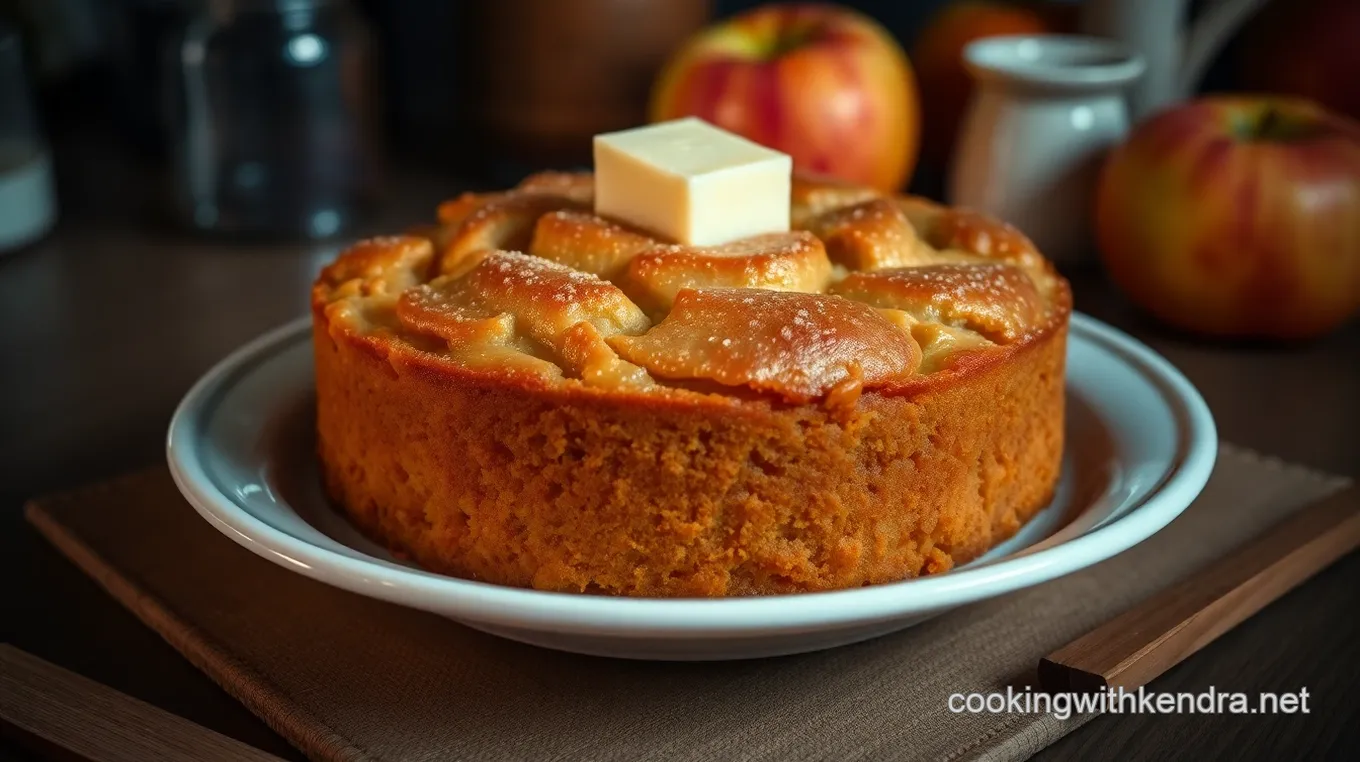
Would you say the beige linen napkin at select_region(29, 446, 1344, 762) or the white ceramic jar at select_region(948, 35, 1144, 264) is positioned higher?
the white ceramic jar at select_region(948, 35, 1144, 264)

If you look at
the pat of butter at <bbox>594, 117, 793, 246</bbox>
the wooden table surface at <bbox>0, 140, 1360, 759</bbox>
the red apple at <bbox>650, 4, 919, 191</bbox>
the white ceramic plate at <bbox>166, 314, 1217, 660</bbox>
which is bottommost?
the wooden table surface at <bbox>0, 140, 1360, 759</bbox>

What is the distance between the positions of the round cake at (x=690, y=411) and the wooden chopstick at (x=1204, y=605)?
0.33 feet

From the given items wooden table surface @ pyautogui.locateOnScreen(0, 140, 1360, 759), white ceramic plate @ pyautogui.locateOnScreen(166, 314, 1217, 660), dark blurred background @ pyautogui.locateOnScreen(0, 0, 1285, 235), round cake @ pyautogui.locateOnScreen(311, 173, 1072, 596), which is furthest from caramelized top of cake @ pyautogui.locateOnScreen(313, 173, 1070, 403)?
dark blurred background @ pyautogui.locateOnScreen(0, 0, 1285, 235)

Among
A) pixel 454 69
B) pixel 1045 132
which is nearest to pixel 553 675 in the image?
pixel 1045 132

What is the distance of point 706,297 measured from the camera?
0.86 meters

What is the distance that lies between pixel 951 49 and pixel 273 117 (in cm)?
86

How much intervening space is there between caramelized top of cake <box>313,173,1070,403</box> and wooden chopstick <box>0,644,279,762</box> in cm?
25

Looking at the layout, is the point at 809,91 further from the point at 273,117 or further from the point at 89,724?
the point at 89,724

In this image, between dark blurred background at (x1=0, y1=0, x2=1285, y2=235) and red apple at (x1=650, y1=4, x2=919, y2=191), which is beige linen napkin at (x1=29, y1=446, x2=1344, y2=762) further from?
dark blurred background at (x1=0, y1=0, x2=1285, y2=235)

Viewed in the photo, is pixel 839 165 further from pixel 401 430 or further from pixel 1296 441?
pixel 401 430

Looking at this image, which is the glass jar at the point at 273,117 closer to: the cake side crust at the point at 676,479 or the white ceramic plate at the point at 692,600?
the white ceramic plate at the point at 692,600

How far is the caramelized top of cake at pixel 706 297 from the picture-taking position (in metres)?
0.82

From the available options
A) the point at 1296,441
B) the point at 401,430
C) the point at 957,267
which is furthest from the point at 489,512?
the point at 1296,441

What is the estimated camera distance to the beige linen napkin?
2.55ft
